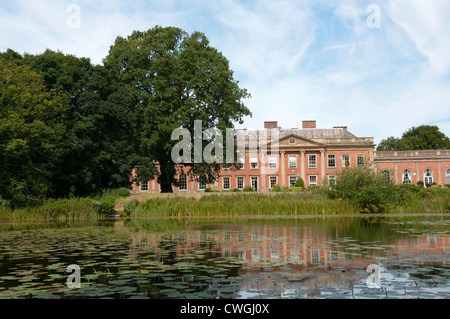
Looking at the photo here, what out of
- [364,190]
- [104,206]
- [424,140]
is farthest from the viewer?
[424,140]

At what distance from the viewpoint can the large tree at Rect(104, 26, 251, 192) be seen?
108 ft

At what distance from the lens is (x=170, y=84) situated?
34531mm

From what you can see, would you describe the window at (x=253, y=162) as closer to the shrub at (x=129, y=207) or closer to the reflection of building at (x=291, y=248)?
the shrub at (x=129, y=207)

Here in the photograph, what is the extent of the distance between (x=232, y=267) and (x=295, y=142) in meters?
53.3

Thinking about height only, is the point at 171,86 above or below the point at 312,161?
above

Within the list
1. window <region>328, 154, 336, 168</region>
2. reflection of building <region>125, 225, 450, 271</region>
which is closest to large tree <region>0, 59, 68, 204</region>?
reflection of building <region>125, 225, 450, 271</region>

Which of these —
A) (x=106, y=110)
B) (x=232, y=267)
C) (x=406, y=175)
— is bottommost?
(x=232, y=267)

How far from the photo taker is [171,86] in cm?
3459

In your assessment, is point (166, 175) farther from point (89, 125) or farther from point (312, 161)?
point (312, 161)

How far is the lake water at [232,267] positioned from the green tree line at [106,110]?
14.8 metres

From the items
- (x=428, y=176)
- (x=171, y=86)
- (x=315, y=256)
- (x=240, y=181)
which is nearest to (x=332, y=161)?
(x=240, y=181)

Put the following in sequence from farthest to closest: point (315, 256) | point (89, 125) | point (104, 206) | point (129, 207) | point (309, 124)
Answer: point (309, 124), point (89, 125), point (129, 207), point (104, 206), point (315, 256)
